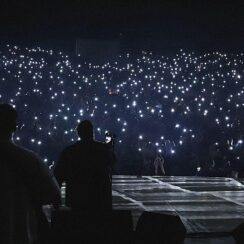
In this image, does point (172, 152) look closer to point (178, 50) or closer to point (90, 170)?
point (178, 50)

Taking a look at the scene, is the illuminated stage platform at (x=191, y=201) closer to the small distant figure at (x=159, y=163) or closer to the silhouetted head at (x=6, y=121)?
the small distant figure at (x=159, y=163)

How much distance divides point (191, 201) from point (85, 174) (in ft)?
21.1

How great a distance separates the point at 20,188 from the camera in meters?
3.64

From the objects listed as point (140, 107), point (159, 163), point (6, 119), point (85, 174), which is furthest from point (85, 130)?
point (140, 107)

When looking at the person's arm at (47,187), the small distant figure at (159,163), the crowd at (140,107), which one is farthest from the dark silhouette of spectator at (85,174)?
the small distant figure at (159,163)

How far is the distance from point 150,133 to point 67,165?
17170 mm

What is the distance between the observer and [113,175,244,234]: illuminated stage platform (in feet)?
28.3

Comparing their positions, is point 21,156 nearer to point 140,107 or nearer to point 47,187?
point 47,187

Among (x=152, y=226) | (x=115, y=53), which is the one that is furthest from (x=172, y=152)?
(x=152, y=226)

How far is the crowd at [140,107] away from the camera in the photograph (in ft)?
70.8

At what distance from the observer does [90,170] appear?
5.75 meters

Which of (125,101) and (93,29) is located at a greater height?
(93,29)

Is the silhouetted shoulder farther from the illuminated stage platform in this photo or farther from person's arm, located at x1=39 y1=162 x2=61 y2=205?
the illuminated stage platform

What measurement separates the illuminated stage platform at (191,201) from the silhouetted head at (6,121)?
474cm
